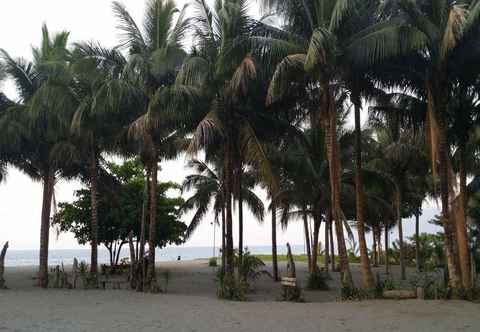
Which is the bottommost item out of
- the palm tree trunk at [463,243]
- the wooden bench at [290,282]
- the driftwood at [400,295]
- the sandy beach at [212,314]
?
the sandy beach at [212,314]

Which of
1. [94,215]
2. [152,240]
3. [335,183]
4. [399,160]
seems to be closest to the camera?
[335,183]

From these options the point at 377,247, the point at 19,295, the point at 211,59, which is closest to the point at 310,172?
the point at 211,59

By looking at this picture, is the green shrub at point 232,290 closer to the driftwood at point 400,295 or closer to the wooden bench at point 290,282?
the wooden bench at point 290,282

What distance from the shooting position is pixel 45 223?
70.8 ft

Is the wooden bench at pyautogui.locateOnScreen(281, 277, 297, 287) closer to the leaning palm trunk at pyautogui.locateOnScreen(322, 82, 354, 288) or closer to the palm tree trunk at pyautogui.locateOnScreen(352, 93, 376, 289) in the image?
the leaning palm trunk at pyautogui.locateOnScreen(322, 82, 354, 288)

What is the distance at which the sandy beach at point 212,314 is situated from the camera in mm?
11133

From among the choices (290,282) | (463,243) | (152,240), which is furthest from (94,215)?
(463,243)

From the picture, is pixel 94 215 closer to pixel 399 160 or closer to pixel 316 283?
pixel 316 283

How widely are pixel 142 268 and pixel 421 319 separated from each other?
10615 mm

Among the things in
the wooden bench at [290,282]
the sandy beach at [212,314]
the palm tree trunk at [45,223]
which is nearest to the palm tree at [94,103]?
the palm tree trunk at [45,223]

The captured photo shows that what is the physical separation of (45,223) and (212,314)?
37.7 feet

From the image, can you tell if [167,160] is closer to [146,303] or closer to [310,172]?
[310,172]

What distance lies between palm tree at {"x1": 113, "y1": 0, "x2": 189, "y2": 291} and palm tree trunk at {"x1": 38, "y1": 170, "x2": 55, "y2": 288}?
5.10 meters

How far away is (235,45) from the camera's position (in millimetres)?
15641
